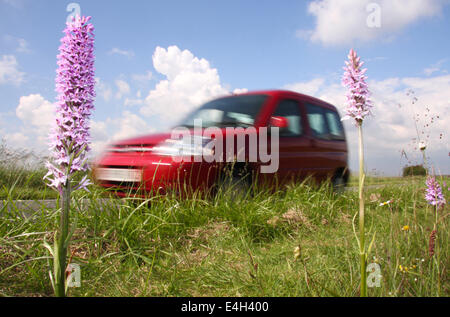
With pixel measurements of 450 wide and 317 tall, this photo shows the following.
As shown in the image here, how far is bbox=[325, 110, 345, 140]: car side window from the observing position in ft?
22.7

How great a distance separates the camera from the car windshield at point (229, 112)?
4766mm

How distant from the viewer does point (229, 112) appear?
5.02m

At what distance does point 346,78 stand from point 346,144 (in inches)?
246

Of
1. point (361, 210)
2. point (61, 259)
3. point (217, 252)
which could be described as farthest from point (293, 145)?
point (61, 259)

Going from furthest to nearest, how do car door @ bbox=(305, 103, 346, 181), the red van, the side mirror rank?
car door @ bbox=(305, 103, 346, 181) < the side mirror < the red van

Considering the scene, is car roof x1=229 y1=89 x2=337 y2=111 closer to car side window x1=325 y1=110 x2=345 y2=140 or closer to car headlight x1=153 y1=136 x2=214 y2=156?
car side window x1=325 y1=110 x2=345 y2=140

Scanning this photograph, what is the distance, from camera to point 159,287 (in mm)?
2240

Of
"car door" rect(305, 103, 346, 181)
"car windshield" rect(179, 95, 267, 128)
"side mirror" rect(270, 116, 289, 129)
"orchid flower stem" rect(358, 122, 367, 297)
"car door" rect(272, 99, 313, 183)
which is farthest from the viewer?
"car door" rect(305, 103, 346, 181)

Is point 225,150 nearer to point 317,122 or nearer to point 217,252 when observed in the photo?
point 217,252

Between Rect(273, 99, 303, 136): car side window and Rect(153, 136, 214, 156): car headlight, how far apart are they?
1459mm

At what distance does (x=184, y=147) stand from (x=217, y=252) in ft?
5.47

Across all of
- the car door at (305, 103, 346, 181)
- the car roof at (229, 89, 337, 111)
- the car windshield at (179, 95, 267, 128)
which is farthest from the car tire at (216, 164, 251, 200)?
the car door at (305, 103, 346, 181)
